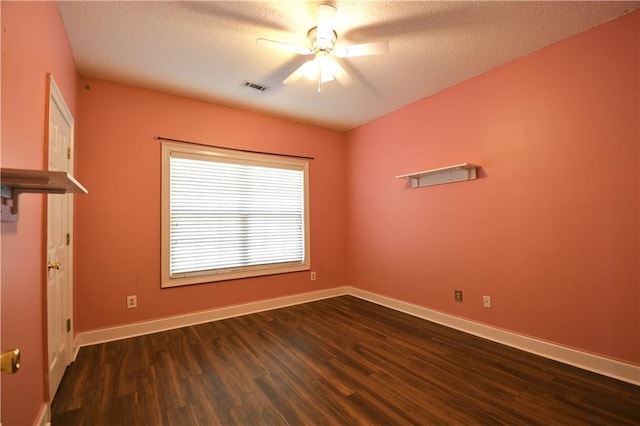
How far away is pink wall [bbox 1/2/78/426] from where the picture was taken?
1.17 metres

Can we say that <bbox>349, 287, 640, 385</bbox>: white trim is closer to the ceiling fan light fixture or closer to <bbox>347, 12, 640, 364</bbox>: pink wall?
<bbox>347, 12, 640, 364</bbox>: pink wall

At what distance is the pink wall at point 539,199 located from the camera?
2111mm

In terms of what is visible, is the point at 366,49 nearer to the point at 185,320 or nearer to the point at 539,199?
the point at 539,199

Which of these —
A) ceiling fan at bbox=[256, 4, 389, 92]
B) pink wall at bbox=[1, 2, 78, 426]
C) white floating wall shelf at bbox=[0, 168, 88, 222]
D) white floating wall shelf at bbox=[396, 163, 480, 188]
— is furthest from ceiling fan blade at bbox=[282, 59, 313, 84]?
white floating wall shelf at bbox=[0, 168, 88, 222]

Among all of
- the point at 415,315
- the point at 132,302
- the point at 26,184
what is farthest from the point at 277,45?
the point at 415,315

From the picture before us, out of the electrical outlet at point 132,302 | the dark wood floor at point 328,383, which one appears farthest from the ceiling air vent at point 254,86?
the dark wood floor at point 328,383

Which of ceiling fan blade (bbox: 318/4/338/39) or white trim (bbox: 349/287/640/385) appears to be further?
white trim (bbox: 349/287/640/385)

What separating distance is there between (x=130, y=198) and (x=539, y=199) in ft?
13.0

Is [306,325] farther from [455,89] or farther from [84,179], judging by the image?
[455,89]

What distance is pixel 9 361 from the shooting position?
28.9 inches

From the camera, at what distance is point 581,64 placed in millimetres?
2299

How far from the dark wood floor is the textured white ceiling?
2651 millimetres

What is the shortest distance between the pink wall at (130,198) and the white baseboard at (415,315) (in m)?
0.08

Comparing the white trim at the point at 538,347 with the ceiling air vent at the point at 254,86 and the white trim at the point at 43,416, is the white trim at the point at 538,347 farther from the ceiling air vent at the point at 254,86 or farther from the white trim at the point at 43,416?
the white trim at the point at 43,416
